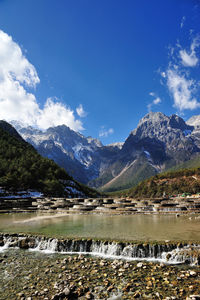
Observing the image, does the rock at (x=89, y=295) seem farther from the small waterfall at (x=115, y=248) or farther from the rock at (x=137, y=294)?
the small waterfall at (x=115, y=248)

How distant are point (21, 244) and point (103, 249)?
35.6ft

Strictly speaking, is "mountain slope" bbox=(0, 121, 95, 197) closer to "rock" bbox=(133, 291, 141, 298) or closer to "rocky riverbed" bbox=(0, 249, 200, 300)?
"rocky riverbed" bbox=(0, 249, 200, 300)

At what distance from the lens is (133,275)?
1453 centimetres

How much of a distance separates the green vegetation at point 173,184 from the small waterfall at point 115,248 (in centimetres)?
13505

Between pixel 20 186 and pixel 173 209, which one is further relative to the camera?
pixel 20 186

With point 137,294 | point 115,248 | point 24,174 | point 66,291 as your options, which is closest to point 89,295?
point 66,291

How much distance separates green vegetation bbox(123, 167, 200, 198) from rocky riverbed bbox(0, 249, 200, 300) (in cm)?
13875

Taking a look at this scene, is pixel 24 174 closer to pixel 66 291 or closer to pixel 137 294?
pixel 66 291

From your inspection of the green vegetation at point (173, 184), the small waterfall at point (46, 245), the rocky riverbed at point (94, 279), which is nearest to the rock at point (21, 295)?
the rocky riverbed at point (94, 279)

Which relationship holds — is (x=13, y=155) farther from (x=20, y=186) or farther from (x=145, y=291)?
(x=145, y=291)

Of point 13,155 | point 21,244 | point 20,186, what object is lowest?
point 21,244

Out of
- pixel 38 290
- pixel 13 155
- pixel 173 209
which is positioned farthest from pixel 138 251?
pixel 13 155

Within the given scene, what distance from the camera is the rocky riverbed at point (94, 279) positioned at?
1216cm

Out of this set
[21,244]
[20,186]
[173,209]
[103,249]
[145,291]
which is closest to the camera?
[145,291]
